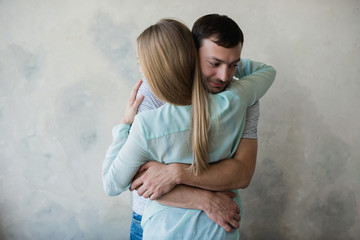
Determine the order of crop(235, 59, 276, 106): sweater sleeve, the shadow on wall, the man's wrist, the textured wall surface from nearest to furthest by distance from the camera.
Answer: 1. the man's wrist
2. crop(235, 59, 276, 106): sweater sleeve
3. the textured wall surface
4. the shadow on wall

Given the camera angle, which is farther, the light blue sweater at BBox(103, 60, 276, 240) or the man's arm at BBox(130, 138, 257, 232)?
the man's arm at BBox(130, 138, 257, 232)

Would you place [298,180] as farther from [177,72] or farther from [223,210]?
[177,72]

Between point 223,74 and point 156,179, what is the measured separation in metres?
0.49

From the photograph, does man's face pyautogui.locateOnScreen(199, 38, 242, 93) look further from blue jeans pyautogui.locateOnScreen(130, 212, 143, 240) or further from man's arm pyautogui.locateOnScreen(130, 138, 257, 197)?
blue jeans pyautogui.locateOnScreen(130, 212, 143, 240)

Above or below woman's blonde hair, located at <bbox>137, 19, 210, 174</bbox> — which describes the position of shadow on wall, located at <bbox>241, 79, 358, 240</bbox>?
below

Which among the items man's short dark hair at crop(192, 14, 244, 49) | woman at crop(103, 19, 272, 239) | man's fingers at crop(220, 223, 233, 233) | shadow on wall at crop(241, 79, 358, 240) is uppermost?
man's short dark hair at crop(192, 14, 244, 49)

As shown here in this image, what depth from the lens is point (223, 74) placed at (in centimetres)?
122

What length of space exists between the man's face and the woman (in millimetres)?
84

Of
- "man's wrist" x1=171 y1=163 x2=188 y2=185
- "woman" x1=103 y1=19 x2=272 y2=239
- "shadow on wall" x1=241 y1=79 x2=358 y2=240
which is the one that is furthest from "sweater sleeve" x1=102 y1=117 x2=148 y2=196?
"shadow on wall" x1=241 y1=79 x2=358 y2=240

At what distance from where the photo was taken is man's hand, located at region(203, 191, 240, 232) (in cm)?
116

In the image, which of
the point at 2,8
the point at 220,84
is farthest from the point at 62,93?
the point at 220,84

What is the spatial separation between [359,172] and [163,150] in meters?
1.63

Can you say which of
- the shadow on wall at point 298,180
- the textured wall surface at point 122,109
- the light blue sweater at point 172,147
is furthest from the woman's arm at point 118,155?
the shadow on wall at point 298,180

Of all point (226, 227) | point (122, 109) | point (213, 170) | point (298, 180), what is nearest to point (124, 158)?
point (213, 170)
